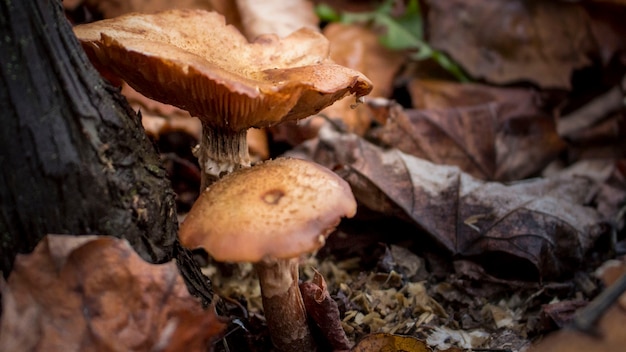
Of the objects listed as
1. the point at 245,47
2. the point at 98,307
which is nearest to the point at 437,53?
the point at 245,47

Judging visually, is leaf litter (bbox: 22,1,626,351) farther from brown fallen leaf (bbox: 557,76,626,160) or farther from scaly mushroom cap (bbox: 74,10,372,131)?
scaly mushroom cap (bbox: 74,10,372,131)

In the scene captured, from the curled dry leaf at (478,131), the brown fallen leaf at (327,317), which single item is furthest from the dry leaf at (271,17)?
the brown fallen leaf at (327,317)

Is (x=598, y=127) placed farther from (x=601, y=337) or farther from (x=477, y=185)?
(x=601, y=337)

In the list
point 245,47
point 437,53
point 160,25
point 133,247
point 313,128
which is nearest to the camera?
point 133,247

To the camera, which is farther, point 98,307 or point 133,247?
point 133,247

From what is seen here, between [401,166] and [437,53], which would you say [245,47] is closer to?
[401,166]

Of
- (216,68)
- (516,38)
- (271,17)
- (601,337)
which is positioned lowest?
(516,38)

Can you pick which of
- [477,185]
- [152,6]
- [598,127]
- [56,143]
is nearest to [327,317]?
[56,143]

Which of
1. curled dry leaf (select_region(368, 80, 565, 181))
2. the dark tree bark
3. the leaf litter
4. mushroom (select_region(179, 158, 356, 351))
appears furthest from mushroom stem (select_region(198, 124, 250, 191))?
curled dry leaf (select_region(368, 80, 565, 181))
